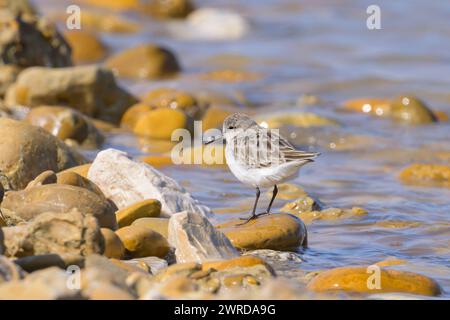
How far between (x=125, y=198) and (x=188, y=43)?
415 inches

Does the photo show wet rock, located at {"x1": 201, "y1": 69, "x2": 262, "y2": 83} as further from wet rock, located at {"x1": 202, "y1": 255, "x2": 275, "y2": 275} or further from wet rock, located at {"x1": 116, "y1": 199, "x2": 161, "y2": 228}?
wet rock, located at {"x1": 202, "y1": 255, "x2": 275, "y2": 275}

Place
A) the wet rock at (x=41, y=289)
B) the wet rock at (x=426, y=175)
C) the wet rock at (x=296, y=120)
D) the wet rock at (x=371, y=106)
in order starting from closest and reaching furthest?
Answer: the wet rock at (x=41, y=289)
the wet rock at (x=426, y=175)
the wet rock at (x=296, y=120)
the wet rock at (x=371, y=106)

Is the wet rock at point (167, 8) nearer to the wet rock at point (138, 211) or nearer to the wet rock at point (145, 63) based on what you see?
the wet rock at point (145, 63)

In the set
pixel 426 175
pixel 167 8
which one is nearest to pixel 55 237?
pixel 426 175

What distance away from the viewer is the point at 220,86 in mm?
13820

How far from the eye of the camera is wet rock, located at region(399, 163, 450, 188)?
941cm

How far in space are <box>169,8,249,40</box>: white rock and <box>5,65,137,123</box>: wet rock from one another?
672 centimetres

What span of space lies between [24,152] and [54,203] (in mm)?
1155

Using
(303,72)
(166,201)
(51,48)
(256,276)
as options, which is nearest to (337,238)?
(166,201)

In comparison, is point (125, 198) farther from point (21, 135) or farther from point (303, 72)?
point (303, 72)

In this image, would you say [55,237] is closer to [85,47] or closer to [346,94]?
[346,94]

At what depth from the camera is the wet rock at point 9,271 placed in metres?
4.59

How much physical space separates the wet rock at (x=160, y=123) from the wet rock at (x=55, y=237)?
5.52m

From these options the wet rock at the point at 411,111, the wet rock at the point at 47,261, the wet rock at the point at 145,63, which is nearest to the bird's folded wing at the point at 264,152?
the wet rock at the point at 47,261
